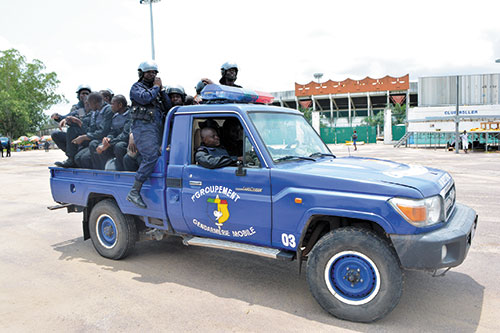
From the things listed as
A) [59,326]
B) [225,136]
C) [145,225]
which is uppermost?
[225,136]

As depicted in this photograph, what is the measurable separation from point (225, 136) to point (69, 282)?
8.60ft

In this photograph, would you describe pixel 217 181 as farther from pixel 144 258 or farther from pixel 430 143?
pixel 430 143

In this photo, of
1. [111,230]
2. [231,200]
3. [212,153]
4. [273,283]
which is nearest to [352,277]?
[273,283]

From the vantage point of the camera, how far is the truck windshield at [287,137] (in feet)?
13.6

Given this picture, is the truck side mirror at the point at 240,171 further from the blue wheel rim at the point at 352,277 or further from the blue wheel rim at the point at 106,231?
the blue wheel rim at the point at 106,231

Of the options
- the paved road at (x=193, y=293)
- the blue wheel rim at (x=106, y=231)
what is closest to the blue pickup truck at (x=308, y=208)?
the blue wheel rim at (x=106, y=231)

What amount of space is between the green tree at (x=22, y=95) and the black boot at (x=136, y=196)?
2682 inches

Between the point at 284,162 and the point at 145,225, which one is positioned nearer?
the point at 284,162

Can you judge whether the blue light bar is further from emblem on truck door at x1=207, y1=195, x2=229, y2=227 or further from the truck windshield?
emblem on truck door at x1=207, y1=195, x2=229, y2=227

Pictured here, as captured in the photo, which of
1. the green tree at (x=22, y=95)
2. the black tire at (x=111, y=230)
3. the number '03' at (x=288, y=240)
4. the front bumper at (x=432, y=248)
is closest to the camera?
the front bumper at (x=432, y=248)

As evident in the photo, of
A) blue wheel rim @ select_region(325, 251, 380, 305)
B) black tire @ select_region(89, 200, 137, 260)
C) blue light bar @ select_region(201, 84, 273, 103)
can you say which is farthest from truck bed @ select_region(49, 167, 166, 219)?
blue wheel rim @ select_region(325, 251, 380, 305)

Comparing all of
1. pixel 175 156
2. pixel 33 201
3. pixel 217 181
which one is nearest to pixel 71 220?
pixel 33 201

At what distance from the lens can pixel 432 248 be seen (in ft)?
10.5

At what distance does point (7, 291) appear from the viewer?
4.43m
